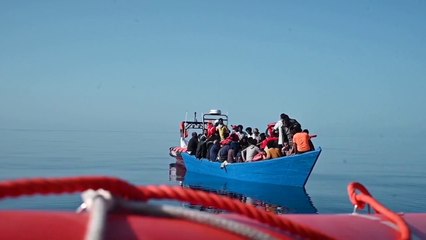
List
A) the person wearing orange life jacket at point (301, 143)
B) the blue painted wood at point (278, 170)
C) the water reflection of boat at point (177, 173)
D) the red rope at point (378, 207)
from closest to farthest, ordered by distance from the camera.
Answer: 1. the red rope at point (378, 207)
2. the blue painted wood at point (278, 170)
3. the person wearing orange life jacket at point (301, 143)
4. the water reflection of boat at point (177, 173)

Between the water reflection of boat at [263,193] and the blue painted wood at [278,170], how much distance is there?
14 cm

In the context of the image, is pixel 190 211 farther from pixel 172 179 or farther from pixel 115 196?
pixel 172 179

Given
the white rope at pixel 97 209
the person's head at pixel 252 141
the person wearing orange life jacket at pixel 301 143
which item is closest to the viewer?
the white rope at pixel 97 209

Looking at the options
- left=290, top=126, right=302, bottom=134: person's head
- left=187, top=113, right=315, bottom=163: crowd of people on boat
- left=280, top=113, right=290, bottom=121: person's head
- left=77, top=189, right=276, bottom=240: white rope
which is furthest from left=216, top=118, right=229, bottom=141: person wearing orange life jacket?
left=77, top=189, right=276, bottom=240: white rope

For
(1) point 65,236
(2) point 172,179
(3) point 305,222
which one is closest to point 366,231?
(3) point 305,222

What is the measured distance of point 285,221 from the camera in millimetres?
1423

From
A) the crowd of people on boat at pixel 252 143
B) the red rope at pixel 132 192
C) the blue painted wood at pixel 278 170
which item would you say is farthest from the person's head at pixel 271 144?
the red rope at pixel 132 192

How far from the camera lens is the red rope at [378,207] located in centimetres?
174

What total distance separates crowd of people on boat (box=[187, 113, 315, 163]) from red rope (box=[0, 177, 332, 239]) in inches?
411

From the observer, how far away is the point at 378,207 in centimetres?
190

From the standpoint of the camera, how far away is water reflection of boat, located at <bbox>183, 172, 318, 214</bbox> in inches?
364

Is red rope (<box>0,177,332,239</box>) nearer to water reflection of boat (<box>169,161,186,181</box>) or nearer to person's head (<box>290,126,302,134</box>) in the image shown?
person's head (<box>290,126,302,134</box>)

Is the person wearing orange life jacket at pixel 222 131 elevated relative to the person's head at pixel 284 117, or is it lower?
lower

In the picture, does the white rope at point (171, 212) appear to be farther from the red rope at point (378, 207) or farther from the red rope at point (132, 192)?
the red rope at point (378, 207)
